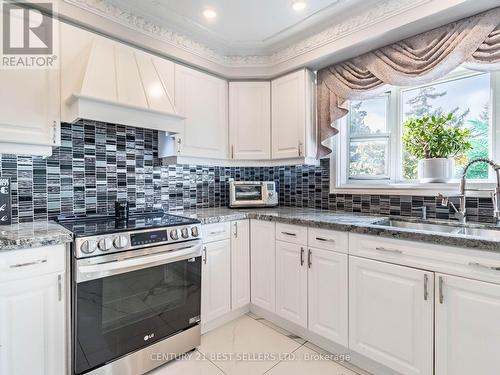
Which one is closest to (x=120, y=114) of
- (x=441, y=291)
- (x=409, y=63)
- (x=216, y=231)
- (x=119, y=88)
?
(x=119, y=88)

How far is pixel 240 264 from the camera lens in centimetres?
238

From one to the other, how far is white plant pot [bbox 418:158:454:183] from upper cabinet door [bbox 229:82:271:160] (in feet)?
4.42

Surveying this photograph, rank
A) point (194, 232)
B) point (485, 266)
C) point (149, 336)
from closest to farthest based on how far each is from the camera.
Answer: point (485, 266), point (149, 336), point (194, 232)

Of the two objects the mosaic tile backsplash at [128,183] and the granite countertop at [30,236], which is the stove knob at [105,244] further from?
the mosaic tile backsplash at [128,183]

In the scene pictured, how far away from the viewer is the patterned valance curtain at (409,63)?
168cm

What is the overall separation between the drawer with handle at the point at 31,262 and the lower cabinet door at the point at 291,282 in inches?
57.8

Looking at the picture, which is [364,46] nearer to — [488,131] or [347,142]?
[347,142]

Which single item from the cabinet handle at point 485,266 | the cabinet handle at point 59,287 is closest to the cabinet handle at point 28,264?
the cabinet handle at point 59,287

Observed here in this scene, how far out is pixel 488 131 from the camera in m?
1.95

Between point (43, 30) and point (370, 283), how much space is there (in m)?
2.57

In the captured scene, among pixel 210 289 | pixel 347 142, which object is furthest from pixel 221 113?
pixel 210 289

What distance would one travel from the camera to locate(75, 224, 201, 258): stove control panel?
1.46 meters

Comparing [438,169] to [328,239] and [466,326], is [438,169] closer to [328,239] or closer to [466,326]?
[328,239]

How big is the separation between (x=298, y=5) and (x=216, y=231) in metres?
1.79
